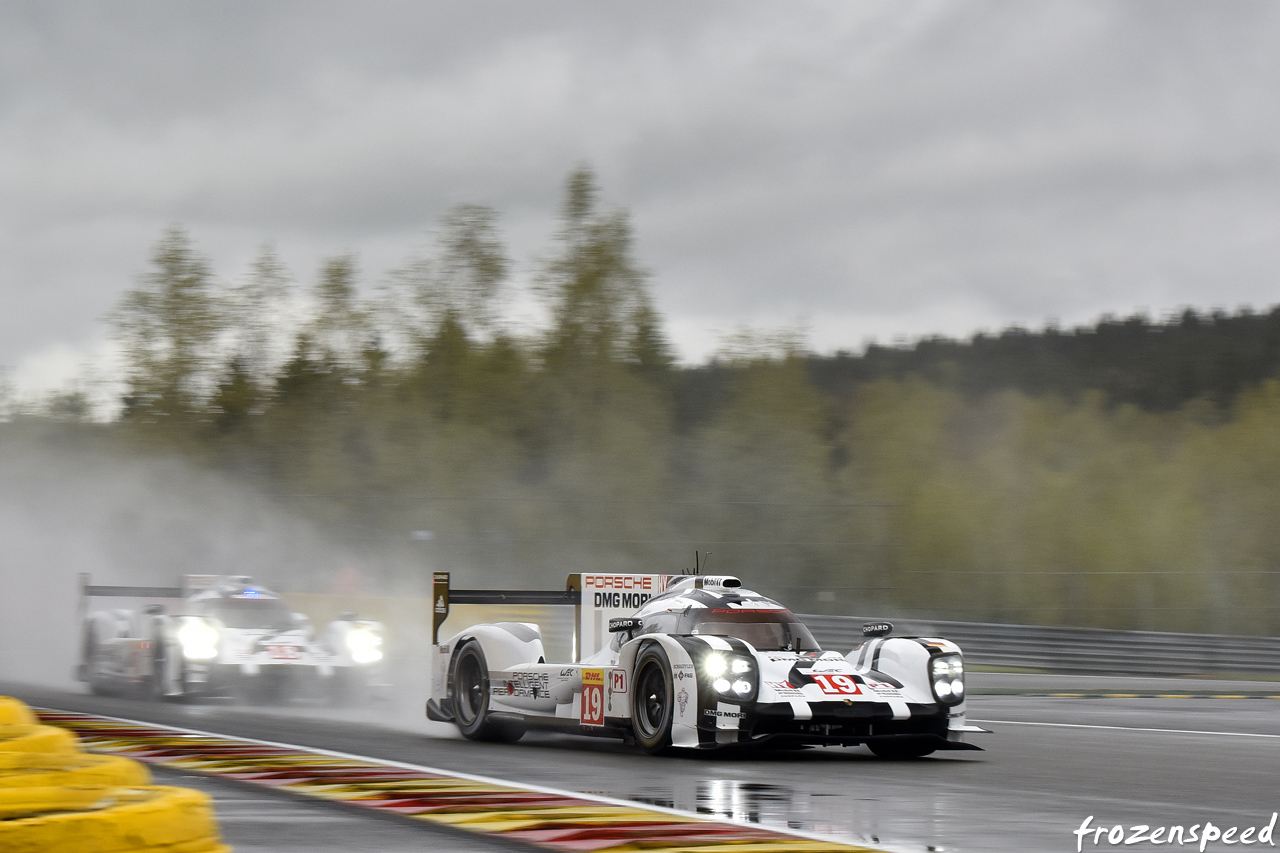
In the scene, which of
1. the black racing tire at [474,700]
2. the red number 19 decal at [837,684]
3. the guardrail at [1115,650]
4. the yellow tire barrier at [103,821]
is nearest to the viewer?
the yellow tire barrier at [103,821]

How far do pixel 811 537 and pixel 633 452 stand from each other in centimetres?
976

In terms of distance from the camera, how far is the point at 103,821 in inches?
183

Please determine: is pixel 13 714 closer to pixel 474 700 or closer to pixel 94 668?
pixel 474 700

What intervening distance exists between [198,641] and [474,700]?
4.42 m

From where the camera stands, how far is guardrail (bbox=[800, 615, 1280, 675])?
22812 millimetres

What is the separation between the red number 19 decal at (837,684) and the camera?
32.9 ft

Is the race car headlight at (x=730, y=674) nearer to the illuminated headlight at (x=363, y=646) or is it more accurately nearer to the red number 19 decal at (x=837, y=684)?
the red number 19 decal at (x=837, y=684)

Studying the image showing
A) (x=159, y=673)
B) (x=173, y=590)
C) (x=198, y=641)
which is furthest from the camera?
(x=173, y=590)

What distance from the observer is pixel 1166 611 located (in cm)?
2606

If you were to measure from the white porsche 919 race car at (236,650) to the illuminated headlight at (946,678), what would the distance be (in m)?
7.14

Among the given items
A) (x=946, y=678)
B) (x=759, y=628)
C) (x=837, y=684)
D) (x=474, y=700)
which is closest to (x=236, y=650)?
(x=474, y=700)

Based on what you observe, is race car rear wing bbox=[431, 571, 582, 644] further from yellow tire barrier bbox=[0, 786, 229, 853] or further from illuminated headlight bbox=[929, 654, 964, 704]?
yellow tire barrier bbox=[0, 786, 229, 853]

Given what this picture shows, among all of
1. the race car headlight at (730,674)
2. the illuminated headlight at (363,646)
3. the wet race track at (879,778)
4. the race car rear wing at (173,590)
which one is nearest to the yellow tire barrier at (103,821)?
the wet race track at (879,778)

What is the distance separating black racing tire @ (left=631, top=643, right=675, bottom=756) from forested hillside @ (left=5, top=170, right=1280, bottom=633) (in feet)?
56.4
